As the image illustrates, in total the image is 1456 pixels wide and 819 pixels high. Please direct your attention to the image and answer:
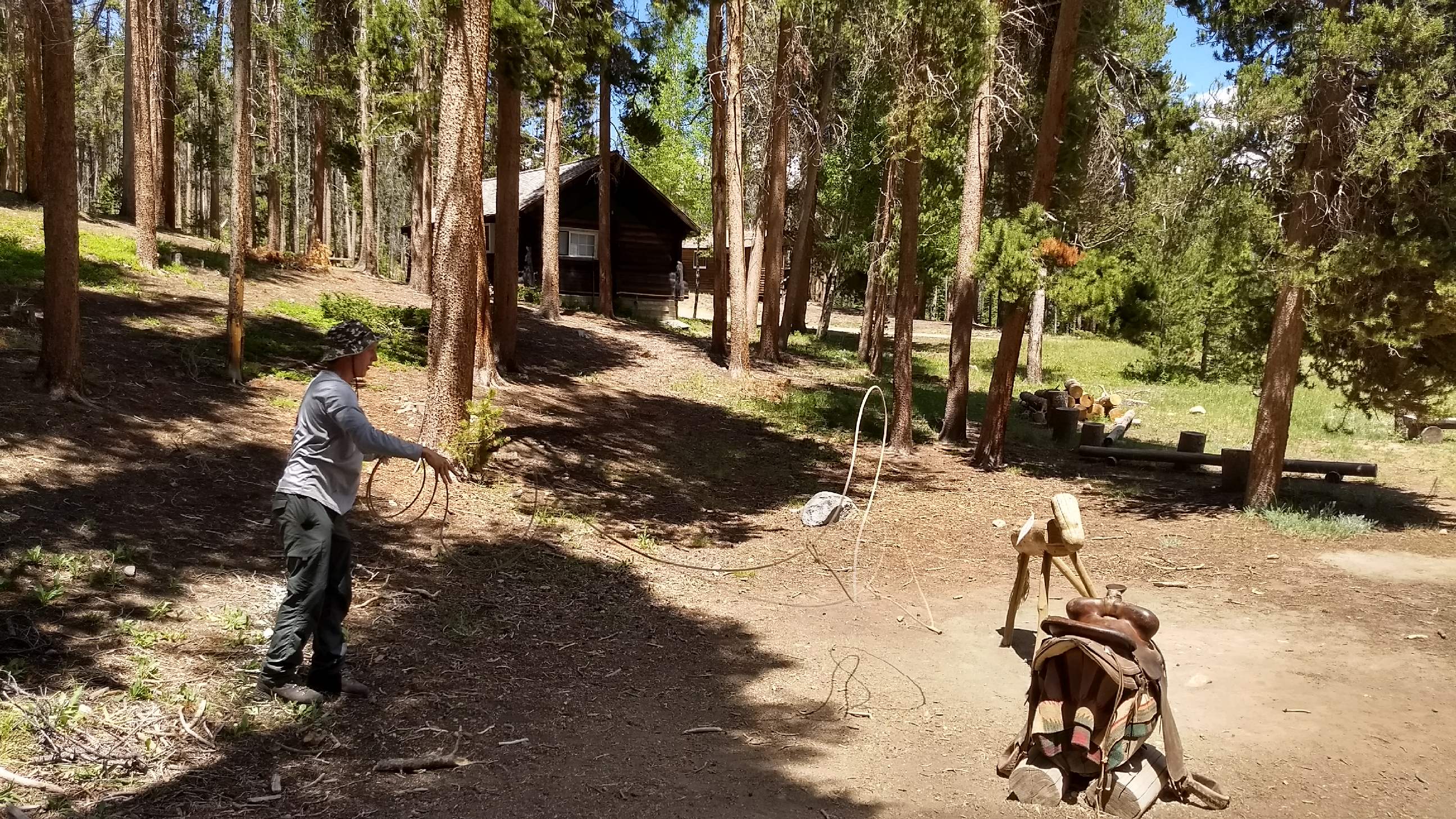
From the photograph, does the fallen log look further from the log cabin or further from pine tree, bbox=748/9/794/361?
the log cabin

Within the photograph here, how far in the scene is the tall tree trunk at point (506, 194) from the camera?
592 inches

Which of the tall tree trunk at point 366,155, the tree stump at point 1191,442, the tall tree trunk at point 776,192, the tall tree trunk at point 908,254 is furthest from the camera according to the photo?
the tall tree trunk at point 366,155

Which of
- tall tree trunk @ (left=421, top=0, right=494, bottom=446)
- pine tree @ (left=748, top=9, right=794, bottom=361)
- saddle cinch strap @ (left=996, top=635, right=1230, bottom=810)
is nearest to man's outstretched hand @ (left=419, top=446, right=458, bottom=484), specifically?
saddle cinch strap @ (left=996, top=635, right=1230, bottom=810)

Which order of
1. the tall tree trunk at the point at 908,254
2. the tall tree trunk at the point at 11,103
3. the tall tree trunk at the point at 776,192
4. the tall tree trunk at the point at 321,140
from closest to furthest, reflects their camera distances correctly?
the tall tree trunk at the point at 908,254 → the tall tree trunk at the point at 776,192 → the tall tree trunk at the point at 321,140 → the tall tree trunk at the point at 11,103

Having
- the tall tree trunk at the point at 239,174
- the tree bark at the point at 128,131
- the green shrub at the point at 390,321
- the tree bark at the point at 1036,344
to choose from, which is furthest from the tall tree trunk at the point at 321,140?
the tree bark at the point at 1036,344

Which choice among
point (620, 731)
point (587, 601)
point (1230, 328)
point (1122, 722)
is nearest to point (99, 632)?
point (620, 731)

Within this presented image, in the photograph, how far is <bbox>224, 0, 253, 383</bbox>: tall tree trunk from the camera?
10.8m

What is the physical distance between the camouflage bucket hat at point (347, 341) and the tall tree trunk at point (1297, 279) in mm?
10067

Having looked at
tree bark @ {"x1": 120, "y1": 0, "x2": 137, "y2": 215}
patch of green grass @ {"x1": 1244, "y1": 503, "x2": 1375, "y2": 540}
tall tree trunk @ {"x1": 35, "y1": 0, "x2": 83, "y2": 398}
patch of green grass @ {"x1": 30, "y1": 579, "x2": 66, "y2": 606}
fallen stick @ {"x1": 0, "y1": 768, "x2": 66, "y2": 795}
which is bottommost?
patch of green grass @ {"x1": 1244, "y1": 503, "x2": 1375, "y2": 540}

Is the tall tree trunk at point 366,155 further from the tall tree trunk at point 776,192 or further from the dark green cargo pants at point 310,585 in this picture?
the dark green cargo pants at point 310,585

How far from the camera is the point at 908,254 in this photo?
14.9 m

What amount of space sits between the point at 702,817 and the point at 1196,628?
547 centimetres

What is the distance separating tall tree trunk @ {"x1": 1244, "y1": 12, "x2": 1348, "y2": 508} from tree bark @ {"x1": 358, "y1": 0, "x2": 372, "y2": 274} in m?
17.2

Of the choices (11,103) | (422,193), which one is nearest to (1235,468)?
(422,193)
